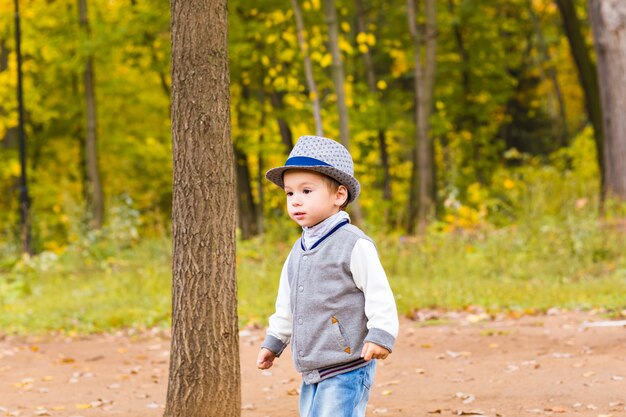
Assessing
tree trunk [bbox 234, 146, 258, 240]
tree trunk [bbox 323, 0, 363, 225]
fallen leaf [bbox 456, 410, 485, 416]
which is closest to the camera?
fallen leaf [bbox 456, 410, 485, 416]

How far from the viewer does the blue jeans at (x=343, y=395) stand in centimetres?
398

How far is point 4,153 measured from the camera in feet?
81.2

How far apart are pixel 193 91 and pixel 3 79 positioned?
62.2 feet

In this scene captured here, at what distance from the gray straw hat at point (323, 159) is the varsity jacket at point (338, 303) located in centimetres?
21

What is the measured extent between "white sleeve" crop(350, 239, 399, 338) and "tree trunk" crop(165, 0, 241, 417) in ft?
3.97

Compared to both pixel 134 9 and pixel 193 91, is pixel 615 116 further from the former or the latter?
pixel 193 91

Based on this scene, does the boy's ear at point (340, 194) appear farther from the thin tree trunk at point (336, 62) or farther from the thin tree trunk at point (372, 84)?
the thin tree trunk at point (372, 84)

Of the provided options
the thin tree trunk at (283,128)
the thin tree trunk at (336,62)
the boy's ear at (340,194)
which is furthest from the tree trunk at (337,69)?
the boy's ear at (340,194)

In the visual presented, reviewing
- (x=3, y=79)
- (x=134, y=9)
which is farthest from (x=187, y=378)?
(x=3, y=79)

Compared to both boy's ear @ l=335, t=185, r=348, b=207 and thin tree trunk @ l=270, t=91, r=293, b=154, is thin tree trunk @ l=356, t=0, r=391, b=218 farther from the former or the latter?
boy's ear @ l=335, t=185, r=348, b=207

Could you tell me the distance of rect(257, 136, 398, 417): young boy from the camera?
3.96 m

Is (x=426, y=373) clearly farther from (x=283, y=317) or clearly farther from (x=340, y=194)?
(x=340, y=194)

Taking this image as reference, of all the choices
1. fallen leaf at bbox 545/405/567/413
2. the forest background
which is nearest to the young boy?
fallen leaf at bbox 545/405/567/413

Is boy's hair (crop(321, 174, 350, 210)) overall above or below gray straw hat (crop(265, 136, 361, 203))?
below
